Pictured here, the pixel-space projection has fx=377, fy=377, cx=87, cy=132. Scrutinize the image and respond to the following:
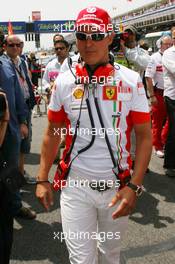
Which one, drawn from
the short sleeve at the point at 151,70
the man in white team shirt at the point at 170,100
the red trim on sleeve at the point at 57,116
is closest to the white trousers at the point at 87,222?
the red trim on sleeve at the point at 57,116

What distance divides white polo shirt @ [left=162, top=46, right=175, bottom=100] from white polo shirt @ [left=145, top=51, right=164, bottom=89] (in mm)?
739

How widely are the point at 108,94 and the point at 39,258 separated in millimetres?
1893

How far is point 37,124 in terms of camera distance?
407 inches

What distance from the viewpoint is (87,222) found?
2193mm

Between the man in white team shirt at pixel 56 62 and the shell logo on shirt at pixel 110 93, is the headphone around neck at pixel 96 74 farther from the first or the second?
the man in white team shirt at pixel 56 62

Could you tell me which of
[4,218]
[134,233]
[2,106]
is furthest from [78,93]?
[134,233]

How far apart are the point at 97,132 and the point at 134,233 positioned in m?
1.95

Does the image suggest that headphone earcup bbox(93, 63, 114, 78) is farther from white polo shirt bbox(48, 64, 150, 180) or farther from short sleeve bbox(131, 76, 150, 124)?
short sleeve bbox(131, 76, 150, 124)

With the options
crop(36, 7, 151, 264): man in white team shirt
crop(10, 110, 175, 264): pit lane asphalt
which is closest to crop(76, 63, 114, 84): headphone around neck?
crop(36, 7, 151, 264): man in white team shirt

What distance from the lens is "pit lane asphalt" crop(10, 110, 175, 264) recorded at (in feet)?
10.9

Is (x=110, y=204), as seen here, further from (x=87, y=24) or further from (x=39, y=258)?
(x=39, y=258)

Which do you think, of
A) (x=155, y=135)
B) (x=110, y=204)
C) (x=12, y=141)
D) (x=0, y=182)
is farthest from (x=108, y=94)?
(x=155, y=135)

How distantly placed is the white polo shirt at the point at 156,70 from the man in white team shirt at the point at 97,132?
401cm

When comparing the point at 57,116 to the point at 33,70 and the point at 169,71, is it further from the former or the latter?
the point at 33,70
